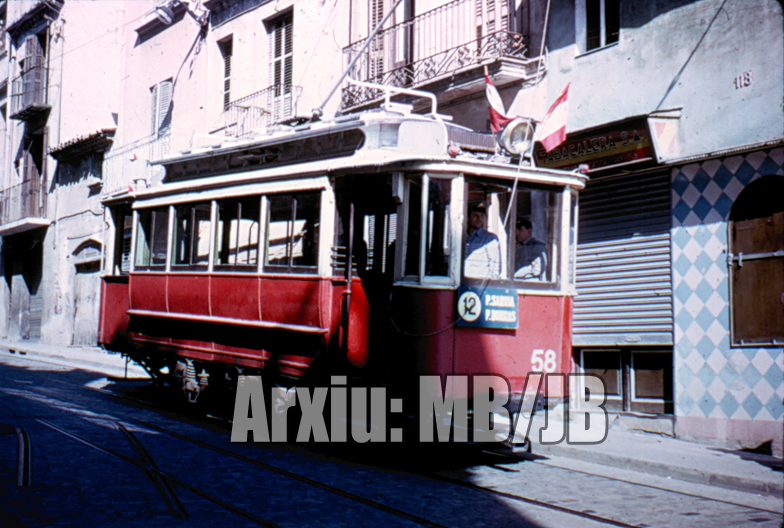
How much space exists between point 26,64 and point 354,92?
19.5 metres

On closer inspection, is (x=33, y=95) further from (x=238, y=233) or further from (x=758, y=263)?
(x=758, y=263)

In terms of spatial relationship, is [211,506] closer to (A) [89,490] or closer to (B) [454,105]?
(A) [89,490]

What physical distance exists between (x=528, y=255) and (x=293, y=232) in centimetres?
260

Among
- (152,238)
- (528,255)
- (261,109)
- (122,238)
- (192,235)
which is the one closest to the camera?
(528,255)

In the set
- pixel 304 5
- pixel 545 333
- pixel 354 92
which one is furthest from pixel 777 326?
pixel 304 5

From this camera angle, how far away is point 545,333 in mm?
7816

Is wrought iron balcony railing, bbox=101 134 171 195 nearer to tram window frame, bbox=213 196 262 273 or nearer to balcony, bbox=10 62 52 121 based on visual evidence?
balcony, bbox=10 62 52 121

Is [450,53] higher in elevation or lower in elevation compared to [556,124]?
higher

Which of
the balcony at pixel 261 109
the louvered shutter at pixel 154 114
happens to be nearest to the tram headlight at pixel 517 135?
the balcony at pixel 261 109

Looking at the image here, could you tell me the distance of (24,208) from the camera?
30141 mm

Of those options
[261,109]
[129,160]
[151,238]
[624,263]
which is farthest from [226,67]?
[624,263]

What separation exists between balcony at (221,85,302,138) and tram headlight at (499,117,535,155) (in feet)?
36.6

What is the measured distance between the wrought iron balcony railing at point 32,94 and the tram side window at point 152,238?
20.3 m

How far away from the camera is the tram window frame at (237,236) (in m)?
9.20
